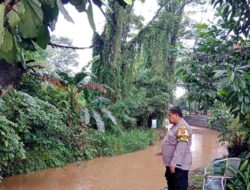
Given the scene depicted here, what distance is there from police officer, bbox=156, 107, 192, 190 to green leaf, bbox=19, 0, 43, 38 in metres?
2.87

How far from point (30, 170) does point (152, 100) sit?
6614 mm

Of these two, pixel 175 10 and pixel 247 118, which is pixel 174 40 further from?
pixel 247 118

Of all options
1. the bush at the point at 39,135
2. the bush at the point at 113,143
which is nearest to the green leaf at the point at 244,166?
the bush at the point at 39,135

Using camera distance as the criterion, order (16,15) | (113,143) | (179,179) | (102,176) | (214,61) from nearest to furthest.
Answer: (16,15)
(179,179)
(214,61)
(102,176)
(113,143)

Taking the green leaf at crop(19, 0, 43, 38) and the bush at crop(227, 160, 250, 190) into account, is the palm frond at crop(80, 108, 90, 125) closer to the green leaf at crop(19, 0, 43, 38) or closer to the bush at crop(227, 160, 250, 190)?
the bush at crop(227, 160, 250, 190)

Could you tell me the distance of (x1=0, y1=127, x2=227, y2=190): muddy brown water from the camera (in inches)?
220

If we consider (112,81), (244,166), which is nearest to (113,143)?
(112,81)

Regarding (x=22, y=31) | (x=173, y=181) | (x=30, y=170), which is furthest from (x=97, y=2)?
(x=30, y=170)

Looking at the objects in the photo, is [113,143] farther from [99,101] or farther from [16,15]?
[16,15]

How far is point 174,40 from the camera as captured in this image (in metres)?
13.2

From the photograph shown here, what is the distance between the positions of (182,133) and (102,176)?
11.6 feet

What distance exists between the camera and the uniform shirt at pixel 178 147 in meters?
3.26

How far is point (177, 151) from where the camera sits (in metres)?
3.26

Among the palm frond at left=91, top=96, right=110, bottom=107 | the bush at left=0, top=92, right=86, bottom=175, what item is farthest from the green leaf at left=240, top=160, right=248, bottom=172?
the palm frond at left=91, top=96, right=110, bottom=107
